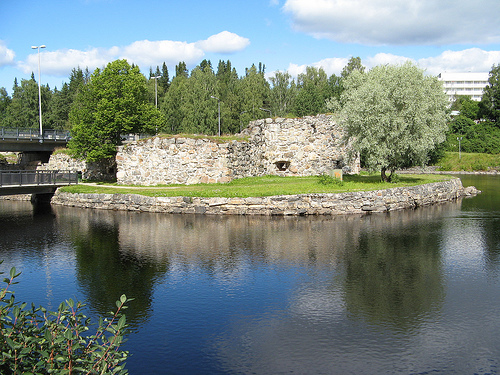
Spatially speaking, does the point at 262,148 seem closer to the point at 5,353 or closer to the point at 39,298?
the point at 39,298

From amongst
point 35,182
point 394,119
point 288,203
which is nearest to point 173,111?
point 35,182

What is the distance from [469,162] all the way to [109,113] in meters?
56.1

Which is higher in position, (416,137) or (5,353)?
(416,137)

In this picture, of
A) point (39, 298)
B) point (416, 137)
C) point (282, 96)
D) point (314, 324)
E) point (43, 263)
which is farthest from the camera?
point (282, 96)

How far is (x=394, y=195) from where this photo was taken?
27516 millimetres

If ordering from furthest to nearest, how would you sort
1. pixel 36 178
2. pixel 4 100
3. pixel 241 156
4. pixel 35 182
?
Result: pixel 4 100, pixel 241 156, pixel 36 178, pixel 35 182

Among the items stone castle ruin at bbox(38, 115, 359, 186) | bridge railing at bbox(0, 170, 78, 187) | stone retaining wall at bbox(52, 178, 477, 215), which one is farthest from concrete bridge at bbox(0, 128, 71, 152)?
stone retaining wall at bbox(52, 178, 477, 215)

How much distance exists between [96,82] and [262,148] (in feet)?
52.9

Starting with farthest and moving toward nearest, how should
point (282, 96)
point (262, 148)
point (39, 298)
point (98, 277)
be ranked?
point (282, 96)
point (262, 148)
point (98, 277)
point (39, 298)

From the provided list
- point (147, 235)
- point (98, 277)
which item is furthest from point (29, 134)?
point (98, 277)

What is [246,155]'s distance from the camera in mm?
36656

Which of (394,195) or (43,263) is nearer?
(43,263)

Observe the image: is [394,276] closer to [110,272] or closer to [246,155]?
[110,272]

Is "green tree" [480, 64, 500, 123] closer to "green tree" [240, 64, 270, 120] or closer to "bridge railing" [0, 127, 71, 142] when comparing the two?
"green tree" [240, 64, 270, 120]
